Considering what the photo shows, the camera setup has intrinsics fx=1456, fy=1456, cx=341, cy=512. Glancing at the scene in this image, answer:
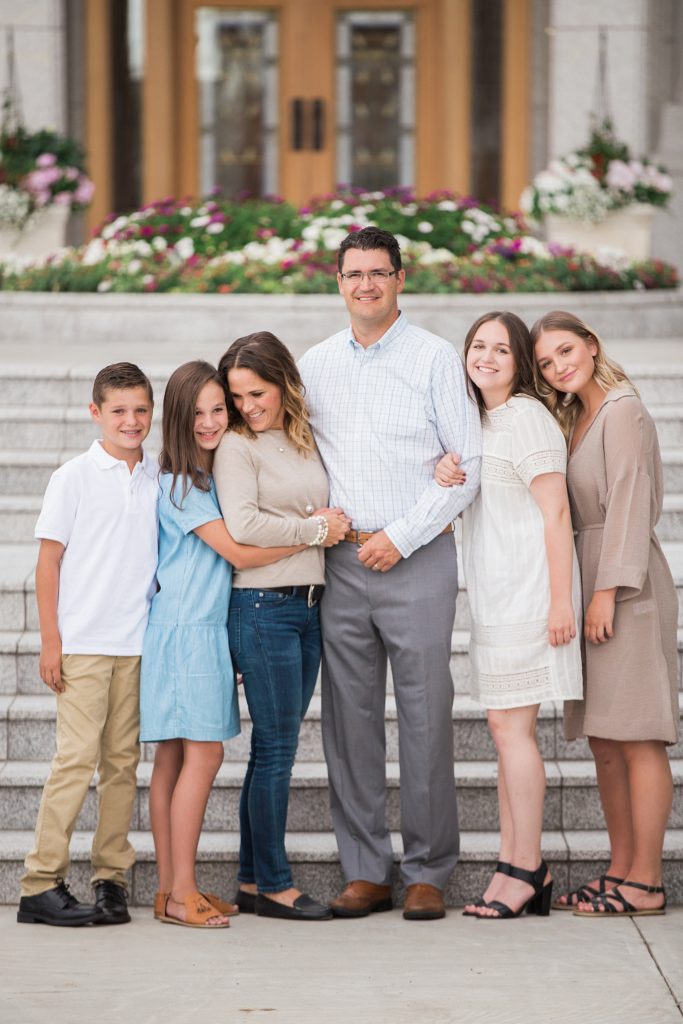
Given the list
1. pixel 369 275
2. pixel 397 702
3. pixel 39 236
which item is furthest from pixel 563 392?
pixel 39 236

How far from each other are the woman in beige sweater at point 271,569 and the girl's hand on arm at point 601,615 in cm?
78

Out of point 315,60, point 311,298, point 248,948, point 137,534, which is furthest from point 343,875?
point 315,60

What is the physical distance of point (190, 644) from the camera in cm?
433

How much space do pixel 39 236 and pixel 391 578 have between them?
320 inches

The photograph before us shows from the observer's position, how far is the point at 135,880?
15.0 ft

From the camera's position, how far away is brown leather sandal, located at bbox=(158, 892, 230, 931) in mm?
4289

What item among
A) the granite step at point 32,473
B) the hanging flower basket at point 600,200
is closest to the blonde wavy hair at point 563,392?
the granite step at point 32,473

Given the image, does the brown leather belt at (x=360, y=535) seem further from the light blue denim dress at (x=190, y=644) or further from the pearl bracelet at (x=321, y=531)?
the light blue denim dress at (x=190, y=644)

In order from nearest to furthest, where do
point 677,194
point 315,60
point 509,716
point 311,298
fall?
point 509,716
point 311,298
point 677,194
point 315,60

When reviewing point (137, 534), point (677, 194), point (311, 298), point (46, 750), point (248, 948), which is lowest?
point (248, 948)

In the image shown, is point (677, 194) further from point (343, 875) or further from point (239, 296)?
point (343, 875)

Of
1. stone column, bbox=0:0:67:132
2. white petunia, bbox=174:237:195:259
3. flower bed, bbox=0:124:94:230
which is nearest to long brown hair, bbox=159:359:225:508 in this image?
white petunia, bbox=174:237:195:259

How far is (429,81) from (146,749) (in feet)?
37.6

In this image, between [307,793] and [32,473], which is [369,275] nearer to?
[307,793]
